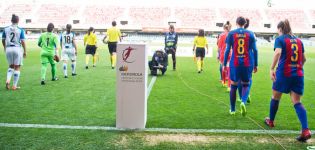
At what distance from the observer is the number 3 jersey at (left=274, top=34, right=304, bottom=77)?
5594mm

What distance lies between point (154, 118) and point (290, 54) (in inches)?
106

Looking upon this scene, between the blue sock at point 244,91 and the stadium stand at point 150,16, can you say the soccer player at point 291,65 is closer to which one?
the blue sock at point 244,91

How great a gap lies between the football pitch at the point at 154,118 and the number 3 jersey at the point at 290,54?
1.02m

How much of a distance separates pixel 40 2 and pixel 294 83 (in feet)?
260

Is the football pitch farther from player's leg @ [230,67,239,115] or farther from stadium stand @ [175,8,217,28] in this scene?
stadium stand @ [175,8,217,28]

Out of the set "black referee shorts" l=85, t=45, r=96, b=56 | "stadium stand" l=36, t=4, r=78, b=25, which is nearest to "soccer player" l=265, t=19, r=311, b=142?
"black referee shorts" l=85, t=45, r=96, b=56

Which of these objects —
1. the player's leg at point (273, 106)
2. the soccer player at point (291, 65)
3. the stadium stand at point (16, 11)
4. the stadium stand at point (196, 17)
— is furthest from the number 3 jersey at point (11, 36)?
the stadium stand at point (16, 11)

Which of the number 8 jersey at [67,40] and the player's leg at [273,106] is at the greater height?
the number 8 jersey at [67,40]

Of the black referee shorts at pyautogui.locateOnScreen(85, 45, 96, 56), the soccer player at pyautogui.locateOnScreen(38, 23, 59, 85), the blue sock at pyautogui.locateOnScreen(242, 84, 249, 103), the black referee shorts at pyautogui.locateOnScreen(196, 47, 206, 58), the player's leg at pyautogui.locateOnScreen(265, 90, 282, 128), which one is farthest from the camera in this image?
the black referee shorts at pyautogui.locateOnScreen(85, 45, 96, 56)

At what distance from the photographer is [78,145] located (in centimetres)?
507

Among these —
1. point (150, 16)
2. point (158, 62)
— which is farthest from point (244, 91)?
point (150, 16)

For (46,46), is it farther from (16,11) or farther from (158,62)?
(16,11)

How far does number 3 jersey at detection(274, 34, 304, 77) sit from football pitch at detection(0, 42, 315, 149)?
1022mm

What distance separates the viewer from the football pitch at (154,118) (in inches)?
207
